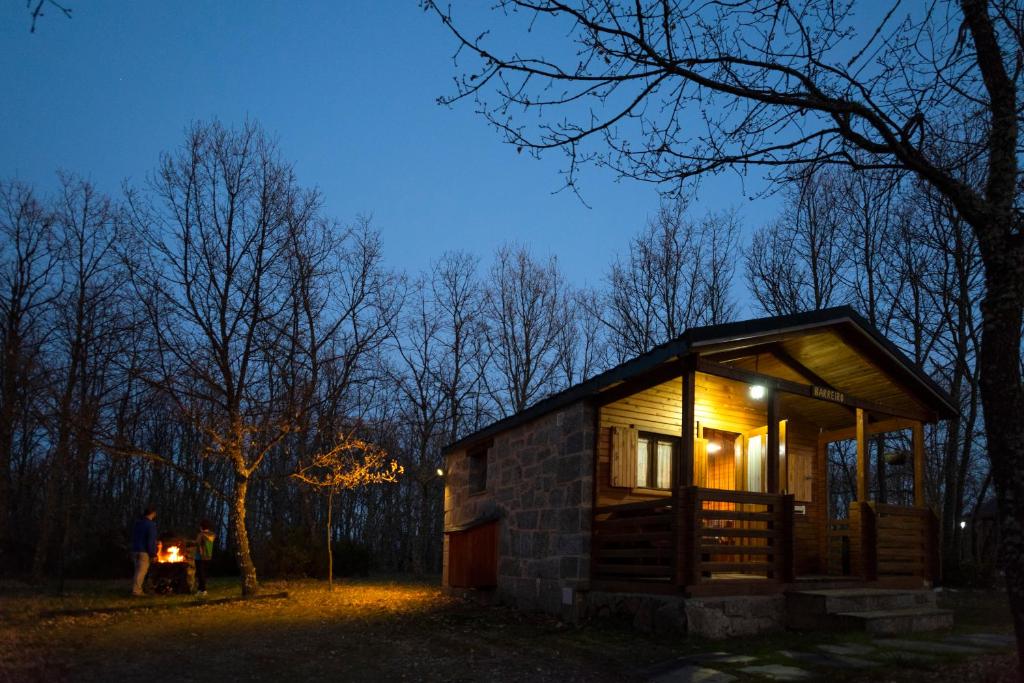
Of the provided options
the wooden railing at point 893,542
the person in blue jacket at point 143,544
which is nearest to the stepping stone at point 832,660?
the wooden railing at point 893,542

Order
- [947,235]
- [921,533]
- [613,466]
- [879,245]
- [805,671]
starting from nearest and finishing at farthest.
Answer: [805,671] < [613,466] < [921,533] < [947,235] < [879,245]

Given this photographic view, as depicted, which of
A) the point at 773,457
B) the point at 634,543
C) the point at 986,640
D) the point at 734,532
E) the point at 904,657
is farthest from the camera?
the point at 634,543

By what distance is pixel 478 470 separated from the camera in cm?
1558

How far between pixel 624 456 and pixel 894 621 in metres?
4.09

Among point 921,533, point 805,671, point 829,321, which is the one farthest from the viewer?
point 921,533

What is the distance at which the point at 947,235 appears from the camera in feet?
53.5

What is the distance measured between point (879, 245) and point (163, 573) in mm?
20103

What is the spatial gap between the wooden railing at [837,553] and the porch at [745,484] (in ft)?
0.08

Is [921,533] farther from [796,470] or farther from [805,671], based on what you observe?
[805,671]

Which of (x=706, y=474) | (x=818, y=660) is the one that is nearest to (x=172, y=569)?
(x=706, y=474)

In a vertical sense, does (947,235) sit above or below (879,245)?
below

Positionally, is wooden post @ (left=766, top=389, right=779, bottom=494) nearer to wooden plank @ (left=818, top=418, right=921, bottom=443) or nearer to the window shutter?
the window shutter

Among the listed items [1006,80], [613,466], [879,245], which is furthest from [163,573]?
[879,245]

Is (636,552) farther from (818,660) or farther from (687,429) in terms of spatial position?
(818,660)
